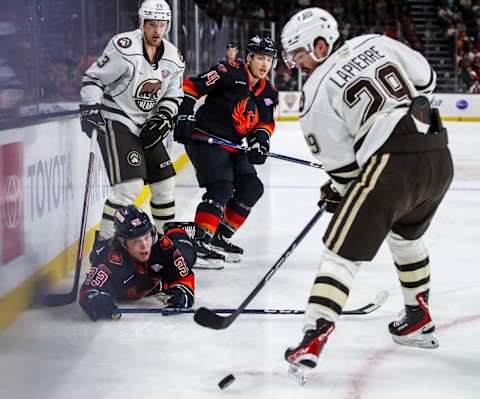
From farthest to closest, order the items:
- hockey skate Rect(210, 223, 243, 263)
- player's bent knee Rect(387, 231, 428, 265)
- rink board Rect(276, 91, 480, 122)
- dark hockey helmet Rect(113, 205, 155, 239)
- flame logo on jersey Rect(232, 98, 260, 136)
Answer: rink board Rect(276, 91, 480, 122) → hockey skate Rect(210, 223, 243, 263) → flame logo on jersey Rect(232, 98, 260, 136) → dark hockey helmet Rect(113, 205, 155, 239) → player's bent knee Rect(387, 231, 428, 265)

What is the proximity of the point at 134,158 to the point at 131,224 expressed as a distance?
0.59 meters

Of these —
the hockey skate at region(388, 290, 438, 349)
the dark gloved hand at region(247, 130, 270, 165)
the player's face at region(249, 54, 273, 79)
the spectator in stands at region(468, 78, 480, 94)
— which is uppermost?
the player's face at region(249, 54, 273, 79)

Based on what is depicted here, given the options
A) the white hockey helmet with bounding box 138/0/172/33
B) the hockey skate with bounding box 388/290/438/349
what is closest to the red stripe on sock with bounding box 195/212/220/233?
the white hockey helmet with bounding box 138/0/172/33

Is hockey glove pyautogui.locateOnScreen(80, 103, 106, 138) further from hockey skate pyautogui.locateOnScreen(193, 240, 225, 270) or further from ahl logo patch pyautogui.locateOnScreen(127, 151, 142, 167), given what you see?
hockey skate pyautogui.locateOnScreen(193, 240, 225, 270)

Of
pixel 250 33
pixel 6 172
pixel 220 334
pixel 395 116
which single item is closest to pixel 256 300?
pixel 220 334

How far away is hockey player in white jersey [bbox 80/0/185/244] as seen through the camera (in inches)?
134

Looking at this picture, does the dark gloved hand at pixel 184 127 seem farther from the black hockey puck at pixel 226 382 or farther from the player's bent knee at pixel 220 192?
the black hockey puck at pixel 226 382

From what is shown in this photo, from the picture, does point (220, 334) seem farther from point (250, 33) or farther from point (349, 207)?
point (250, 33)

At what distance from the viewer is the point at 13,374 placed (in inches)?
94.6

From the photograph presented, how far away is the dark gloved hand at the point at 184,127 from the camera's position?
371 cm

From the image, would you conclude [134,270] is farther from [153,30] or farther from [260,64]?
[260,64]

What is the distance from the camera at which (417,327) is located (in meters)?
2.66

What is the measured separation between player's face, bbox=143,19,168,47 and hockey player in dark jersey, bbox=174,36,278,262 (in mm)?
376

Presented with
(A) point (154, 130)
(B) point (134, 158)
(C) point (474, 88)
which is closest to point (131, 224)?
(B) point (134, 158)
